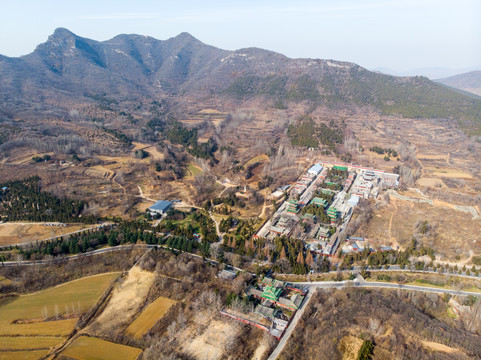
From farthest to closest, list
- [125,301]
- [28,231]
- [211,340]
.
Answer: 1. [28,231]
2. [125,301]
3. [211,340]

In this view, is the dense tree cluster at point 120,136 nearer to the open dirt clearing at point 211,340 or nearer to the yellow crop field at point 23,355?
the yellow crop field at point 23,355

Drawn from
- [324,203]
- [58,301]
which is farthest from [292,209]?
[58,301]

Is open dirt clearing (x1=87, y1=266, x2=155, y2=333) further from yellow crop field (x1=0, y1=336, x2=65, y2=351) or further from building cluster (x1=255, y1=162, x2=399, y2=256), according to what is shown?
building cluster (x1=255, y1=162, x2=399, y2=256)

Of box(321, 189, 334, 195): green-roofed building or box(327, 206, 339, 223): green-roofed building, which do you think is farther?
box(321, 189, 334, 195): green-roofed building

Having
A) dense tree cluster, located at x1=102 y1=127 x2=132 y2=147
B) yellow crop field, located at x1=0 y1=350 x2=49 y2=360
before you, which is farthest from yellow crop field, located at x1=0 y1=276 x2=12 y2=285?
dense tree cluster, located at x1=102 y1=127 x2=132 y2=147

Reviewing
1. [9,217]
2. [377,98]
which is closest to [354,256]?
[9,217]

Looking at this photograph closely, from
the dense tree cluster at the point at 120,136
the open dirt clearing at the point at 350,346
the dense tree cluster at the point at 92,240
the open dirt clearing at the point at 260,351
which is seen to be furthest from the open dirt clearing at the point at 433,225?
the dense tree cluster at the point at 120,136

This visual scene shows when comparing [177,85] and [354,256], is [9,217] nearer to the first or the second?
[354,256]

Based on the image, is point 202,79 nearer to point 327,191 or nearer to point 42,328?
point 327,191
